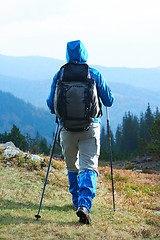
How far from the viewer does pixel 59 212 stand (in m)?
5.62

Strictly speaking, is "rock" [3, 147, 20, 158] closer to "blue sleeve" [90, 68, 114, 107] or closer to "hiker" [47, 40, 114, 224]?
"hiker" [47, 40, 114, 224]

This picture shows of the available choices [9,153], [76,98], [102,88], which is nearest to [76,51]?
[102,88]

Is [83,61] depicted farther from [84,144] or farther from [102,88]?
[84,144]

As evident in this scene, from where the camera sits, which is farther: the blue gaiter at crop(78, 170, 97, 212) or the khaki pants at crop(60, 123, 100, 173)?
the khaki pants at crop(60, 123, 100, 173)

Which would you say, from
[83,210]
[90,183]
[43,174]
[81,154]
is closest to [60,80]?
[81,154]

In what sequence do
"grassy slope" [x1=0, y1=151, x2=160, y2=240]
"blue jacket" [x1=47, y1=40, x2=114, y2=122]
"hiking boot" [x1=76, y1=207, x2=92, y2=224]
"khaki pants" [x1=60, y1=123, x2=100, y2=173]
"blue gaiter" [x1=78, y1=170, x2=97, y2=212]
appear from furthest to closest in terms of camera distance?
"blue jacket" [x1=47, y1=40, x2=114, y2=122] → "khaki pants" [x1=60, y1=123, x2=100, y2=173] → "blue gaiter" [x1=78, y1=170, x2=97, y2=212] → "hiking boot" [x1=76, y1=207, x2=92, y2=224] → "grassy slope" [x1=0, y1=151, x2=160, y2=240]

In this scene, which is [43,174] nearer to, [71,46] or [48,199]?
[48,199]

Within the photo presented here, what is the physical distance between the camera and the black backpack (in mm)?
4820

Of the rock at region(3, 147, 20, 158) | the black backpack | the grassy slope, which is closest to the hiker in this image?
the black backpack

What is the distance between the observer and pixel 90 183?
492 cm

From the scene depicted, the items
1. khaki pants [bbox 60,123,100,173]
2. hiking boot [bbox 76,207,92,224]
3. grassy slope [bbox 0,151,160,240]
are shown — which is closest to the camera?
grassy slope [bbox 0,151,160,240]

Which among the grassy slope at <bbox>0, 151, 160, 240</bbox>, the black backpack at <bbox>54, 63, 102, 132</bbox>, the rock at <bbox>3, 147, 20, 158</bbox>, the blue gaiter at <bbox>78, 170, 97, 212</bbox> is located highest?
the black backpack at <bbox>54, 63, 102, 132</bbox>

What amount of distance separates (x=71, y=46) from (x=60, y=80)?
0.77 m

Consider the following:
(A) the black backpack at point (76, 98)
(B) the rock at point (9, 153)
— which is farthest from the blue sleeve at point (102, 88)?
(B) the rock at point (9, 153)
